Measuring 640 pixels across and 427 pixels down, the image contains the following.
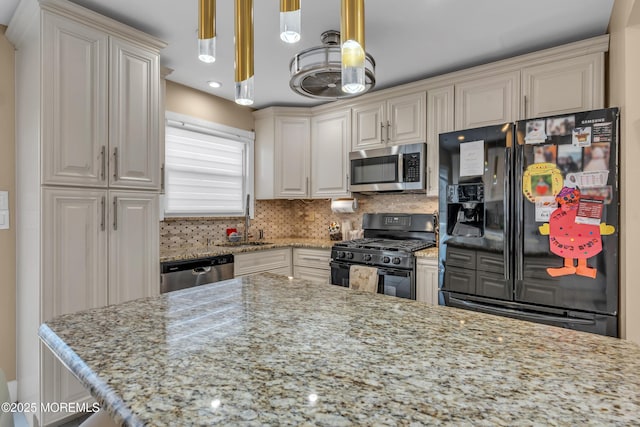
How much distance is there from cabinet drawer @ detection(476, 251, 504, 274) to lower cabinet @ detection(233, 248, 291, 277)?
1975 millimetres

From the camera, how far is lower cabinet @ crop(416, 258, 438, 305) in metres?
2.74

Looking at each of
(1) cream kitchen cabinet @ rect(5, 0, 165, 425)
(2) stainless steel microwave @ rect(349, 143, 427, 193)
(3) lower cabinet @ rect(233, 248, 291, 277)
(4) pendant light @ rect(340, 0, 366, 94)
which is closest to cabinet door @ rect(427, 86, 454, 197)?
(2) stainless steel microwave @ rect(349, 143, 427, 193)

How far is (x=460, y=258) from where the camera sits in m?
2.47

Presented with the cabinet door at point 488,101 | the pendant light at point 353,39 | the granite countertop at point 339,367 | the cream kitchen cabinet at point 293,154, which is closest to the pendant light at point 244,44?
the pendant light at point 353,39

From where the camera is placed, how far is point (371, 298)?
134 centimetres

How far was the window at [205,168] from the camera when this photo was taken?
10.8ft

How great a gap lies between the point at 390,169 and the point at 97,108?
2.39 metres

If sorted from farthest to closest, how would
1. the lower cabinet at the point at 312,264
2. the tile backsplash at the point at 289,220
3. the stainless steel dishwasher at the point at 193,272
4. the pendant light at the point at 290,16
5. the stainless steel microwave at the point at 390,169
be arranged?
the lower cabinet at the point at 312,264 → the tile backsplash at the point at 289,220 → the stainless steel microwave at the point at 390,169 → the stainless steel dishwasher at the point at 193,272 → the pendant light at the point at 290,16

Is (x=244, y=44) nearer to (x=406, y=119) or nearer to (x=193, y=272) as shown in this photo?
(x=193, y=272)

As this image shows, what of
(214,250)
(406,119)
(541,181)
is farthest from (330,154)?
(541,181)

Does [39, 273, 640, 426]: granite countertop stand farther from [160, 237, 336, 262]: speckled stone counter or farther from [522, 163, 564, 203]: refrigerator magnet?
[160, 237, 336, 262]: speckled stone counter

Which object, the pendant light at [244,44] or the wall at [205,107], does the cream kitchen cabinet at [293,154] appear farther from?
the pendant light at [244,44]

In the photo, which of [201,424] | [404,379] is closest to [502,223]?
[404,379]

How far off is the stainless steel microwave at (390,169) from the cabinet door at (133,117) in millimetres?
1898
